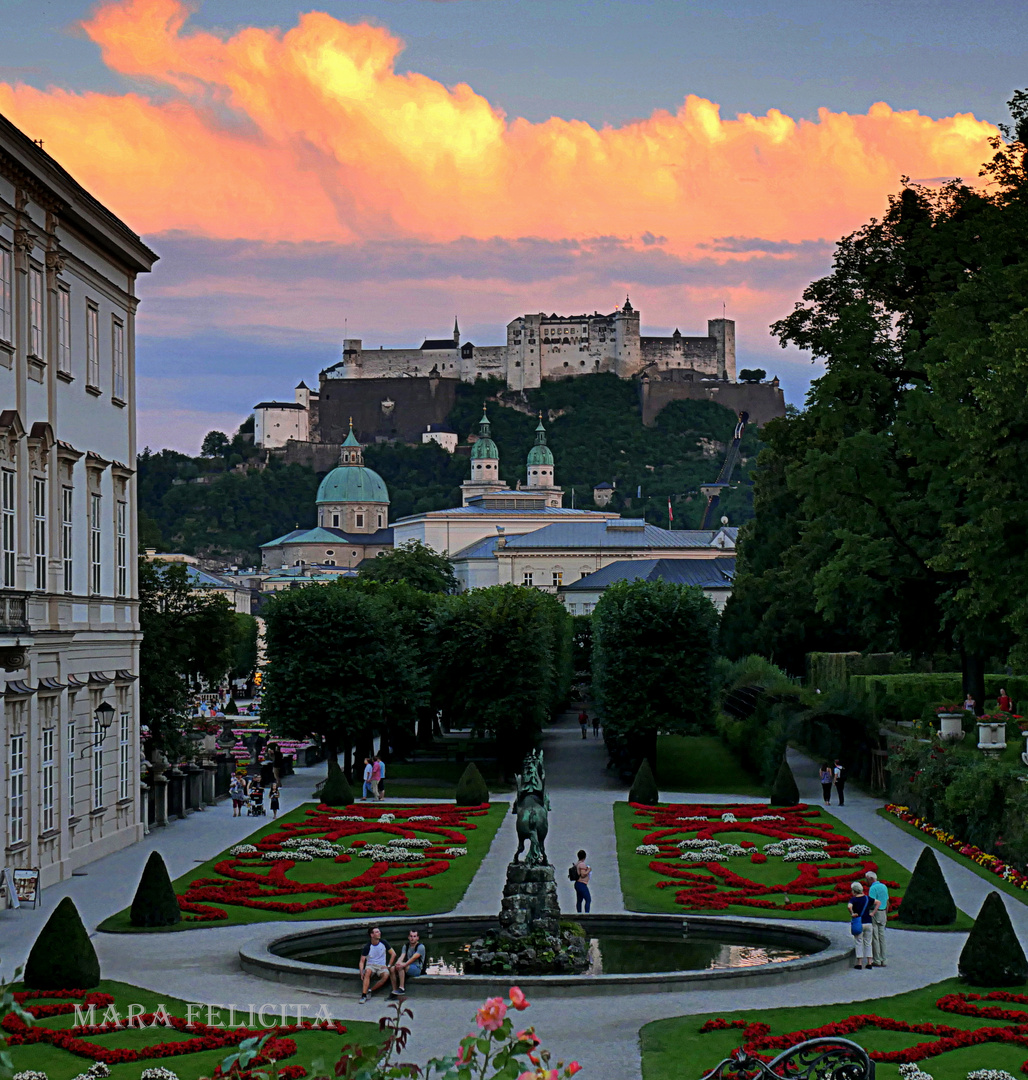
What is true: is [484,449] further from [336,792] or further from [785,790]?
[785,790]

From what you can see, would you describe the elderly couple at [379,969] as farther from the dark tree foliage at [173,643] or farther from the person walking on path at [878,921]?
the dark tree foliage at [173,643]

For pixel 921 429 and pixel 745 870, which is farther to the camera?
pixel 921 429

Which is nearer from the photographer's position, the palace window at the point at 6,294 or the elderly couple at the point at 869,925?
the elderly couple at the point at 869,925

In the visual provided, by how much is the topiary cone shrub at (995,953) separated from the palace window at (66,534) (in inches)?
742

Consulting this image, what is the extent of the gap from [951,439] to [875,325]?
27.3 ft

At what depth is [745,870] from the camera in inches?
1302

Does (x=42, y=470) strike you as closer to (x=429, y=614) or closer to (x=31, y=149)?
(x=31, y=149)

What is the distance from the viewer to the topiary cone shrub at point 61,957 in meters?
20.8

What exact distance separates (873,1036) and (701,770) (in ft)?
132

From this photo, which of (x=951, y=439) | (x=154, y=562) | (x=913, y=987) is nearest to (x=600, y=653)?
(x=154, y=562)

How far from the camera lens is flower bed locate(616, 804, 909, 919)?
2908 centimetres

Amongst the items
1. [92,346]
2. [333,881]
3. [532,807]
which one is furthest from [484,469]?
[532,807]

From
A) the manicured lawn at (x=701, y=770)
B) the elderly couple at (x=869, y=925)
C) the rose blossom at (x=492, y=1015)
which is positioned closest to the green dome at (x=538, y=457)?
the manicured lawn at (x=701, y=770)

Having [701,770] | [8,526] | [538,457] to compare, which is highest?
[538,457]
